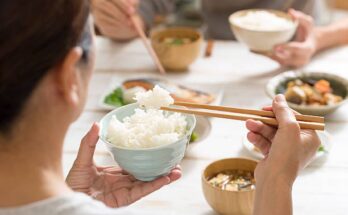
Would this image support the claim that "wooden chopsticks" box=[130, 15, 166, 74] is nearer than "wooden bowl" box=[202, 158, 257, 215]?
No

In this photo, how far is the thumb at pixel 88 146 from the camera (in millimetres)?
1283

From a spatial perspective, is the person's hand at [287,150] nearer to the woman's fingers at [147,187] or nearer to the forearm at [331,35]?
the woman's fingers at [147,187]

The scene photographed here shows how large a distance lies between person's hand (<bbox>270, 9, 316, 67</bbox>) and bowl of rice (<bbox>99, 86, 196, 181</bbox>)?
839mm

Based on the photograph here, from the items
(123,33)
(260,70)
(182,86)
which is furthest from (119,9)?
(260,70)

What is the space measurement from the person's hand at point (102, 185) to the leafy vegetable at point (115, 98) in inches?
21.7

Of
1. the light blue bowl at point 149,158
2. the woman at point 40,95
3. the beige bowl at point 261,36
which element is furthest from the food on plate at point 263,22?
the woman at point 40,95

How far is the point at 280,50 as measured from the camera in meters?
2.06

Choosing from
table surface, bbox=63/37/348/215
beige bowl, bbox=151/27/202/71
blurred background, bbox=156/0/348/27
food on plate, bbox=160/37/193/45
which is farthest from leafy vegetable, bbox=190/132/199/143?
blurred background, bbox=156/0/348/27

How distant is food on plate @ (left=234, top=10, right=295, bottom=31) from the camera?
81.4 inches

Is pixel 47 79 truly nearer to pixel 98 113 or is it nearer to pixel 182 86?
pixel 98 113

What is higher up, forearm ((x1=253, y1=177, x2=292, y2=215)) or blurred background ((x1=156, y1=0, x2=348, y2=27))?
forearm ((x1=253, y1=177, x2=292, y2=215))

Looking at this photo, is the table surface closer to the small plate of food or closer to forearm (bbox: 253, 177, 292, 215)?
the small plate of food

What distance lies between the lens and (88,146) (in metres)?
1.28

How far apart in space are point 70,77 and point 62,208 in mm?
211
